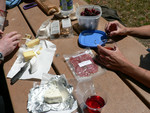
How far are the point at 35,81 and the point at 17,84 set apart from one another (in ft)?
0.49

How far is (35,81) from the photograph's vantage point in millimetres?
1203

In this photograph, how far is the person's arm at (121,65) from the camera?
3.69 feet

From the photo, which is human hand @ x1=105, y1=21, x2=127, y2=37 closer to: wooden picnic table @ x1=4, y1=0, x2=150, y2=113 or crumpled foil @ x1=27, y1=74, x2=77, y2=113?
wooden picnic table @ x1=4, y1=0, x2=150, y2=113

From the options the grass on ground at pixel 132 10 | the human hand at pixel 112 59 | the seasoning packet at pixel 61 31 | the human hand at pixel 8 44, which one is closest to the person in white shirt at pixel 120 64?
the human hand at pixel 112 59

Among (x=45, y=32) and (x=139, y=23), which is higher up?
(x=45, y=32)

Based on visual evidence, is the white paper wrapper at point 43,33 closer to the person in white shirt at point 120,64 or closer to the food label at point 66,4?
the food label at point 66,4

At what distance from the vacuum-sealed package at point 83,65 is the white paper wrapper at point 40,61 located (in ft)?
0.56

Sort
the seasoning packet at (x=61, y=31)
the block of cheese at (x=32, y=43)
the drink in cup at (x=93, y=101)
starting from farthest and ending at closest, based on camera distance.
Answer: the seasoning packet at (x=61, y=31), the block of cheese at (x=32, y=43), the drink in cup at (x=93, y=101)

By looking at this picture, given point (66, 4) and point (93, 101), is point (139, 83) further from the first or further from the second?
point (66, 4)

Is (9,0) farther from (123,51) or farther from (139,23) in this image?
(139,23)

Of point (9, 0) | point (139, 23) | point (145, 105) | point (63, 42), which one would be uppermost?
point (9, 0)

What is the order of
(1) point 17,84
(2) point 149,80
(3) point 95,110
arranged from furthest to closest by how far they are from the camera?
1. (1) point 17,84
2. (2) point 149,80
3. (3) point 95,110

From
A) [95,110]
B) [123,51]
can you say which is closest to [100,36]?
[123,51]

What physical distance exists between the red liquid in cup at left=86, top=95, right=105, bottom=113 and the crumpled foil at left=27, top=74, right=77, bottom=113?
0.10 m
